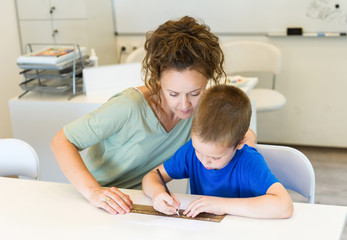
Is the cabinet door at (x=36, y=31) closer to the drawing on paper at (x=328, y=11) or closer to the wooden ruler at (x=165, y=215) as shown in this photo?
the drawing on paper at (x=328, y=11)

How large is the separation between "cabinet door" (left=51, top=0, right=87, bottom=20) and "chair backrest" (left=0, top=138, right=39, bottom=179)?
1.72 meters

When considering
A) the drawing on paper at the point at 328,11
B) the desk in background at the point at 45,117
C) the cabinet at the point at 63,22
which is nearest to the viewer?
the desk in background at the point at 45,117

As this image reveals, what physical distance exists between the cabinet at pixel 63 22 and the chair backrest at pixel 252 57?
0.94 metres

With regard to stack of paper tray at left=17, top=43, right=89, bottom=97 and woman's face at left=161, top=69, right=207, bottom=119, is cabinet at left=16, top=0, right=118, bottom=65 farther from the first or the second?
woman's face at left=161, top=69, right=207, bottom=119

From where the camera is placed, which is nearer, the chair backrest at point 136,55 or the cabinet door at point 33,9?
the cabinet door at point 33,9

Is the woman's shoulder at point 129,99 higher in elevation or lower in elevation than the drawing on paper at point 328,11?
lower

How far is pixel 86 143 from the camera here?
1390 millimetres

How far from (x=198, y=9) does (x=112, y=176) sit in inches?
83.2

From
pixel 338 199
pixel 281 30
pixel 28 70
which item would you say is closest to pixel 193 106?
pixel 28 70

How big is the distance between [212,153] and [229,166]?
0.46 feet

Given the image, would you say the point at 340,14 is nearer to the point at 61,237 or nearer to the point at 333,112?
the point at 333,112

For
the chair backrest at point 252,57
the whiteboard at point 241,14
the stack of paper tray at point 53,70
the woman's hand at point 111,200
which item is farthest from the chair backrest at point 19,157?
the whiteboard at point 241,14

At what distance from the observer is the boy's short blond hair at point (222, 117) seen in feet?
3.67

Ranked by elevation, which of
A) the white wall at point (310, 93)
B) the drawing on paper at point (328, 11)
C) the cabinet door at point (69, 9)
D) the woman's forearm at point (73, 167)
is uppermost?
the cabinet door at point (69, 9)
